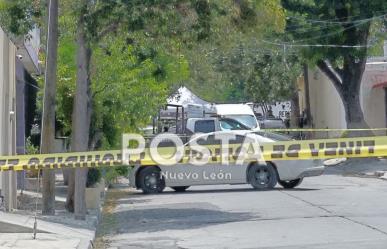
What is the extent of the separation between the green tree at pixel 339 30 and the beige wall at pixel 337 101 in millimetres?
4275

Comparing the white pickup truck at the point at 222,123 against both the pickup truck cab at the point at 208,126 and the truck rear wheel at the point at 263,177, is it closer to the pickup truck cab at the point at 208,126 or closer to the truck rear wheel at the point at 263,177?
the pickup truck cab at the point at 208,126

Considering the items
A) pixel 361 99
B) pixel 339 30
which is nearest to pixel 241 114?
pixel 361 99

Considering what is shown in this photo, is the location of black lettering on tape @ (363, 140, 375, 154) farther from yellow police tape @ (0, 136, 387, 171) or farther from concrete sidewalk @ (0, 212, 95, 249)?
concrete sidewalk @ (0, 212, 95, 249)

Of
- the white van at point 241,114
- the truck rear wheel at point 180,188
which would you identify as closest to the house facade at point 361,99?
the white van at point 241,114

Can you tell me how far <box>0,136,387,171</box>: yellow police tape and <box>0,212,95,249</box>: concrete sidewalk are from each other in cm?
100

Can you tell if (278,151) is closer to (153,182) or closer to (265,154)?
(265,154)

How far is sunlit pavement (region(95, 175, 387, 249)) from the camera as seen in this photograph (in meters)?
12.2

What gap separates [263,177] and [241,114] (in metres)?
15.9

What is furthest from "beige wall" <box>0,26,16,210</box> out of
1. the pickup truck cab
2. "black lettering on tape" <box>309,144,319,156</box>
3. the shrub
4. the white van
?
the white van

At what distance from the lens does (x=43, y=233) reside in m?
12.7

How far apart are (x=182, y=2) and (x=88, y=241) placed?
4.68m

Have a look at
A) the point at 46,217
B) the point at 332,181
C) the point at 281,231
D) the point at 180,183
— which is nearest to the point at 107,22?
the point at 46,217

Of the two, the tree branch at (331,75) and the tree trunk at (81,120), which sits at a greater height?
the tree branch at (331,75)

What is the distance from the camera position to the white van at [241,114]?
35.1 meters
